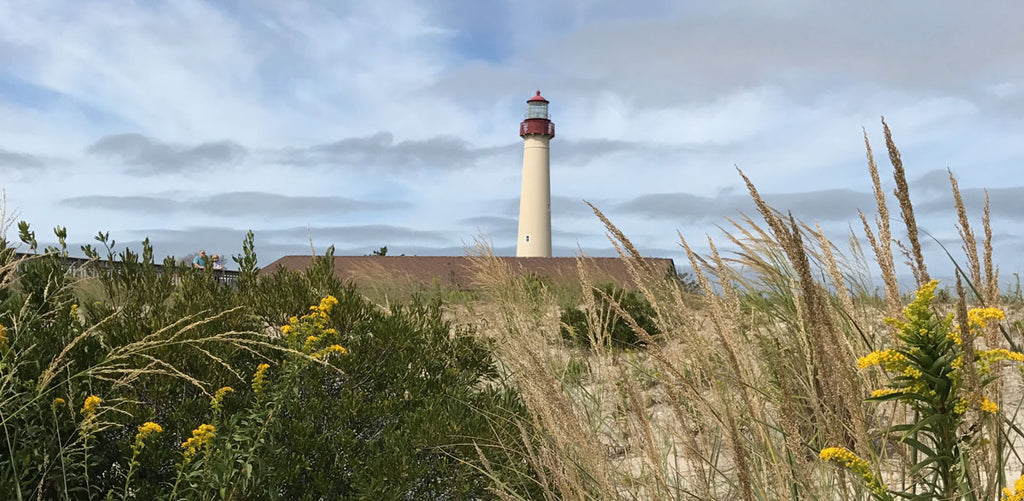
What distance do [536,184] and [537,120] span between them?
2903mm

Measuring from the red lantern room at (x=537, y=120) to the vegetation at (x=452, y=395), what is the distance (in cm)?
2803

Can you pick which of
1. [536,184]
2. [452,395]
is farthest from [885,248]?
[536,184]

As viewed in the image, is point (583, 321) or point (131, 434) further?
point (583, 321)

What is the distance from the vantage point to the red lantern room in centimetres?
3186

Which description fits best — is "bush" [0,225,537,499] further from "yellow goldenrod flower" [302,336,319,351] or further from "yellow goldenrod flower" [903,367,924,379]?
"yellow goldenrod flower" [903,367,924,379]

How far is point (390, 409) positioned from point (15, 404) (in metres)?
1.37

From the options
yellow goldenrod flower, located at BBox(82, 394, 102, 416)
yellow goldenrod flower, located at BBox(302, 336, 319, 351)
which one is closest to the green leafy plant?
yellow goldenrod flower, located at BBox(302, 336, 319, 351)

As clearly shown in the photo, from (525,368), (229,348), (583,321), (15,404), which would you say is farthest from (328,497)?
(583,321)

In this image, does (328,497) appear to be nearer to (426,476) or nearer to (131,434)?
(426,476)

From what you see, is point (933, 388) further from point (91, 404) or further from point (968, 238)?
point (91, 404)

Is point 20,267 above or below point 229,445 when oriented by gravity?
above

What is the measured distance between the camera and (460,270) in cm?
1822

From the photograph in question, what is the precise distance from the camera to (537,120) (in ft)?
105

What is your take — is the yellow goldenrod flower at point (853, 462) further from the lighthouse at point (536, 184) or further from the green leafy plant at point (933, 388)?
the lighthouse at point (536, 184)
